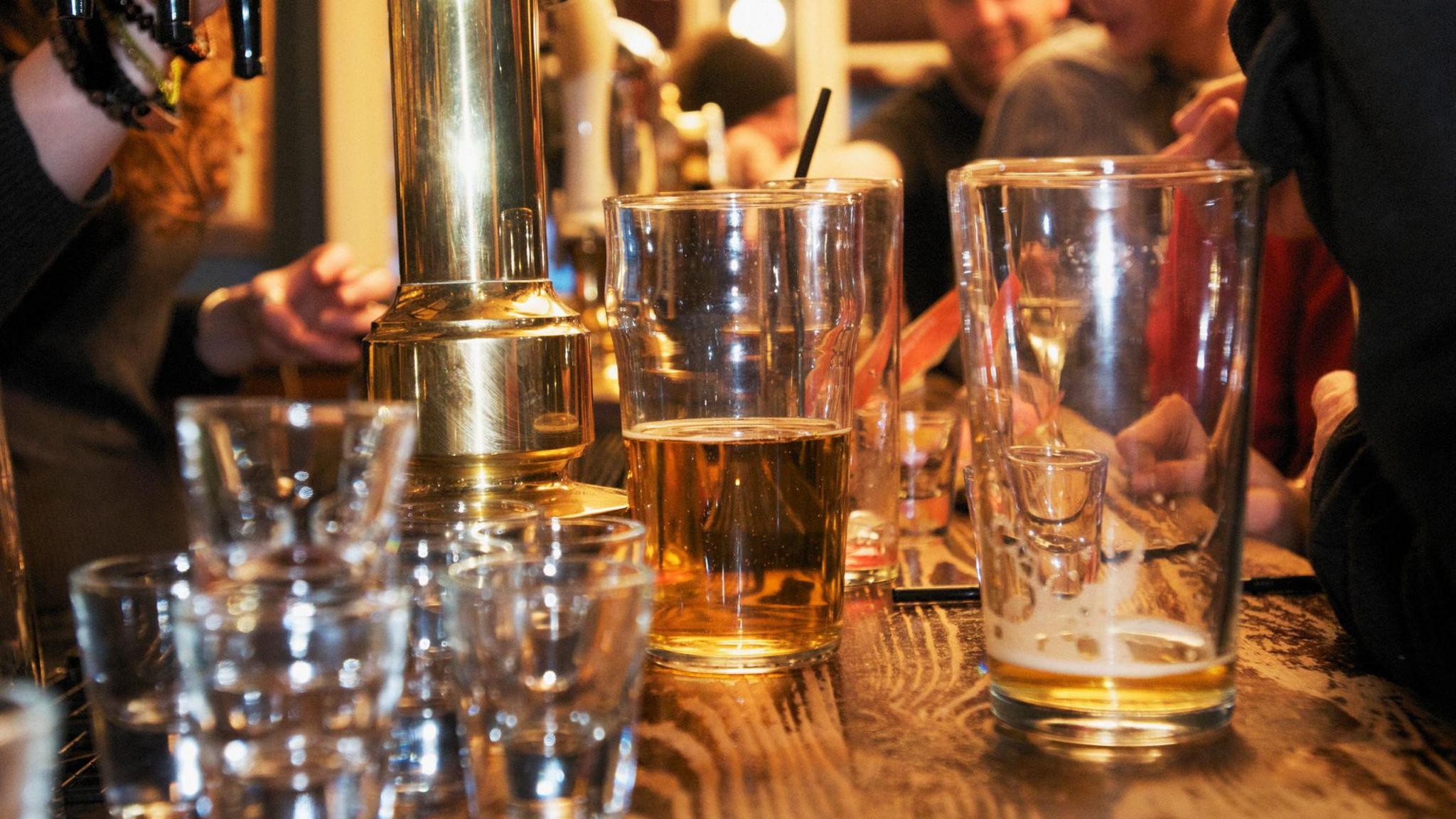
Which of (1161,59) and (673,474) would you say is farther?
(1161,59)

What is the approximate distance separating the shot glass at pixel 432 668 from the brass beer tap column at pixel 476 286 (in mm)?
70

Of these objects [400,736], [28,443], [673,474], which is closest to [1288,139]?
[673,474]

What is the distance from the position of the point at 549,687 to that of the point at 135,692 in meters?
0.13

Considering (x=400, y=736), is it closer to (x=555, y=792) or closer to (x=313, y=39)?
(x=555, y=792)

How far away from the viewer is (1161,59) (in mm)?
2236

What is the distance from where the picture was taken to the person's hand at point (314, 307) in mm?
1793

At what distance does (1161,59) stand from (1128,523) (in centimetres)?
195

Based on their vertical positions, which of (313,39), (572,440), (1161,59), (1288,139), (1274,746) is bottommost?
(1274,746)

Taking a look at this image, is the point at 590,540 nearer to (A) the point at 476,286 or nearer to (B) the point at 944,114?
(A) the point at 476,286

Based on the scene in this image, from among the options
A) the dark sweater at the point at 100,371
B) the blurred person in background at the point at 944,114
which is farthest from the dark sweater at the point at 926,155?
the dark sweater at the point at 100,371

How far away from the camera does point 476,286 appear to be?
1.99 ft

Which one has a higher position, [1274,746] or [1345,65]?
[1345,65]

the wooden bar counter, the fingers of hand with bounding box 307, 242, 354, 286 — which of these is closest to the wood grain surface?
the wooden bar counter

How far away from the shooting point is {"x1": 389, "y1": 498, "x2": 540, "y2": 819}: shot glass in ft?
1.46
